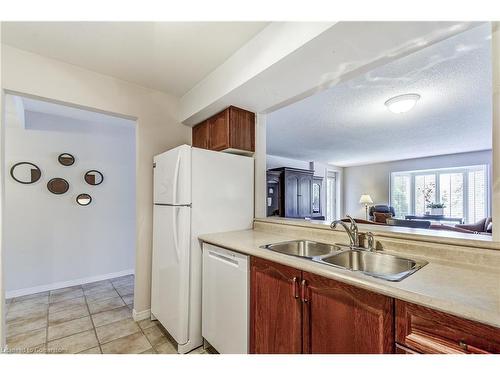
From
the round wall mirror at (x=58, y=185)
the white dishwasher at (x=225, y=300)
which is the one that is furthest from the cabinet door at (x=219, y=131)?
the round wall mirror at (x=58, y=185)

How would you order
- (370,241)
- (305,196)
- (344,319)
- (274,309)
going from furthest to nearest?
(305,196), (370,241), (274,309), (344,319)

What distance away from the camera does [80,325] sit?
213 centimetres

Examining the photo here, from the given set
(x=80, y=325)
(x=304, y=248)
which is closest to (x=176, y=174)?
(x=304, y=248)

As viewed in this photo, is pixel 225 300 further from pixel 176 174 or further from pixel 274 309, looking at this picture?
pixel 176 174

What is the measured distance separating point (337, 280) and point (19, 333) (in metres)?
2.65

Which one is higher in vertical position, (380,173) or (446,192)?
(380,173)

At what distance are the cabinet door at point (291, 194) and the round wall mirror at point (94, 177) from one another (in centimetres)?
371

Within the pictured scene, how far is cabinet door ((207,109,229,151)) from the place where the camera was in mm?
2183

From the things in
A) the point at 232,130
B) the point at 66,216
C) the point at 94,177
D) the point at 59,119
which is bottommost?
the point at 66,216

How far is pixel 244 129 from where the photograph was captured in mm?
2270

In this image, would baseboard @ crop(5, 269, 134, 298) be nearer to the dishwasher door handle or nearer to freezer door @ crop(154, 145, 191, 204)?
freezer door @ crop(154, 145, 191, 204)

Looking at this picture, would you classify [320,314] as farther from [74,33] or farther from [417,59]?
[74,33]

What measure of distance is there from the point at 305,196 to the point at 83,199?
469 cm
